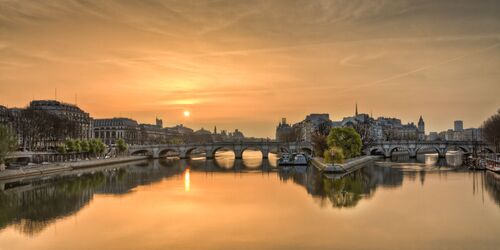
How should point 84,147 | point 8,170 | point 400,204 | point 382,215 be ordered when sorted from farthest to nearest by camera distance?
1. point 84,147
2. point 8,170
3. point 400,204
4. point 382,215

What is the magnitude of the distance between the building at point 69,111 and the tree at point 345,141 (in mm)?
83997

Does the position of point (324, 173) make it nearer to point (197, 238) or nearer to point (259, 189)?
point (259, 189)

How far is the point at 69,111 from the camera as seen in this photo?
157125mm

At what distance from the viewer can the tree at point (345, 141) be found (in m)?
90.0

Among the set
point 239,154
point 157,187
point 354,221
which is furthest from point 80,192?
point 239,154

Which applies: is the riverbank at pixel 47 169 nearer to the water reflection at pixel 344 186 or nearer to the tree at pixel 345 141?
the water reflection at pixel 344 186

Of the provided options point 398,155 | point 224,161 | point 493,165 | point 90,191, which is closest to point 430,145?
point 398,155

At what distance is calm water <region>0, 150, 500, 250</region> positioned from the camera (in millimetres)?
28188

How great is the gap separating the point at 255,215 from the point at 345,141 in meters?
57.5

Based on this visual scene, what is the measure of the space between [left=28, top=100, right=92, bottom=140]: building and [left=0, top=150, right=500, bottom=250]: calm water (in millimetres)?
94194

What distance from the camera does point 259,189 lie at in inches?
2160

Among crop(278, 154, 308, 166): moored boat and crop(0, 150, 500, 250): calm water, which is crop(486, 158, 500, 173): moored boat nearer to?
crop(0, 150, 500, 250): calm water

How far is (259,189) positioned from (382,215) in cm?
2076

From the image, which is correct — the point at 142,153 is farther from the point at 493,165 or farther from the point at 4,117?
the point at 493,165
